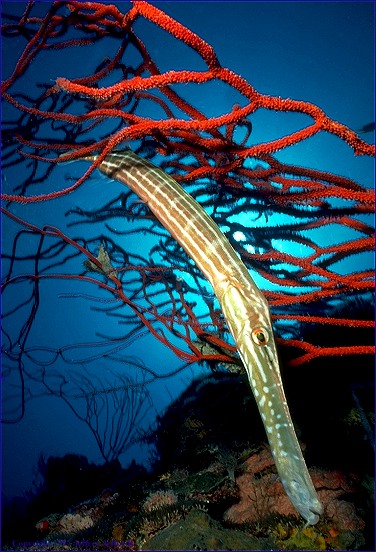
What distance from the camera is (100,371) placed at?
6.76 meters

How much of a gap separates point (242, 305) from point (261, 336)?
320 mm

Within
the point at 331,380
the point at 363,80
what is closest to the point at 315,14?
the point at 363,80

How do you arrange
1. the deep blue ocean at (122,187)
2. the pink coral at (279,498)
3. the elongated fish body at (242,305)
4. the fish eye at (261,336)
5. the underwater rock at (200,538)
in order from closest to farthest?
the elongated fish body at (242,305)
the fish eye at (261,336)
the underwater rock at (200,538)
the pink coral at (279,498)
the deep blue ocean at (122,187)

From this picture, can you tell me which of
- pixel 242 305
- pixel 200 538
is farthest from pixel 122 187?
pixel 200 538

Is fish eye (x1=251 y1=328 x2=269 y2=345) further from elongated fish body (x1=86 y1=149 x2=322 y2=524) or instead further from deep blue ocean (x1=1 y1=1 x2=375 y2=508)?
deep blue ocean (x1=1 y1=1 x2=375 y2=508)

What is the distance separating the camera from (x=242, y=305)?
2770 mm

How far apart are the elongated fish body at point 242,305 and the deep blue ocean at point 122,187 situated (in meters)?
1.19

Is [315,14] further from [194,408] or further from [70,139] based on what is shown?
[194,408]

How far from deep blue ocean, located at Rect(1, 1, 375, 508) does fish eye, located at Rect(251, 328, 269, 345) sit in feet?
8.79

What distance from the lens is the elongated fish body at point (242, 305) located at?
221 centimetres

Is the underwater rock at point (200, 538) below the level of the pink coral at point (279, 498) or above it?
above

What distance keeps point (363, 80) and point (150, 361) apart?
6063mm

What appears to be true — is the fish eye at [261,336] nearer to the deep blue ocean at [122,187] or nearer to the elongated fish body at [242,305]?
the elongated fish body at [242,305]

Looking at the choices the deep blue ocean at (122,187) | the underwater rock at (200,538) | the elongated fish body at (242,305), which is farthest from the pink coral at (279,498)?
the deep blue ocean at (122,187)
